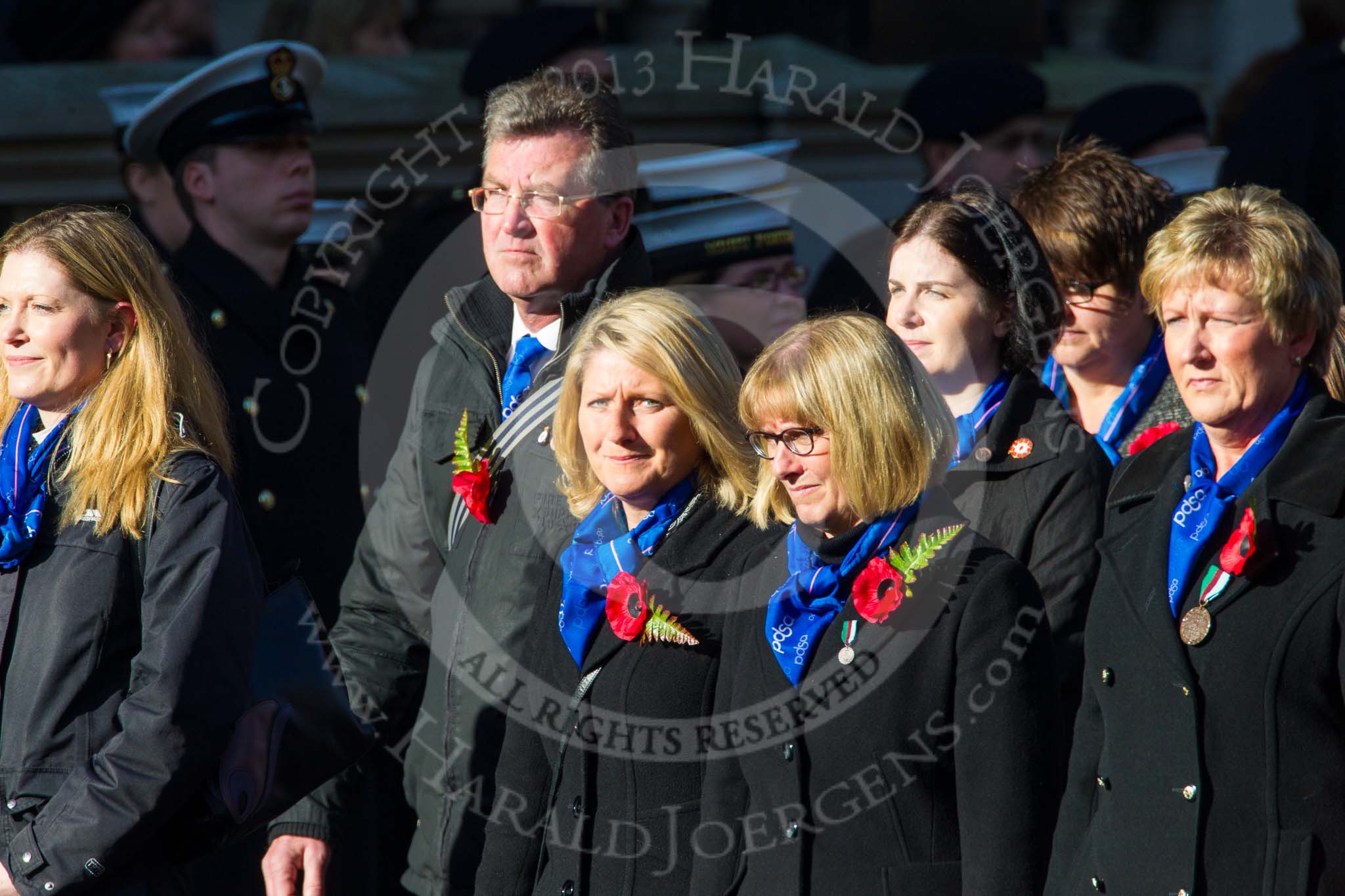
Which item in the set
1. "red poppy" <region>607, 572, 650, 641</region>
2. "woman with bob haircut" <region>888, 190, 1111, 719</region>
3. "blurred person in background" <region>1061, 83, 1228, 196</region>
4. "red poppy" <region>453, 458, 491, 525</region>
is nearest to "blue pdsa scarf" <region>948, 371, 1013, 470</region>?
"woman with bob haircut" <region>888, 190, 1111, 719</region>

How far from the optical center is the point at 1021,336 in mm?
3469

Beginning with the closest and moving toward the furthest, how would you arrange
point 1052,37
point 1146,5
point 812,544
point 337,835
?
point 812,544 → point 337,835 → point 1052,37 → point 1146,5

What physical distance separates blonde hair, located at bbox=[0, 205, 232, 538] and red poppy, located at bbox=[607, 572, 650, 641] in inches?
30.1

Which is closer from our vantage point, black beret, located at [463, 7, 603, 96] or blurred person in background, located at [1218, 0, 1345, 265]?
blurred person in background, located at [1218, 0, 1345, 265]

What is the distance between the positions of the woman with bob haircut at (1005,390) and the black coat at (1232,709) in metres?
0.34

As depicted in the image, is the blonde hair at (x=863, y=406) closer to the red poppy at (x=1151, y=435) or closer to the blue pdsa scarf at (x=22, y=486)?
the red poppy at (x=1151, y=435)

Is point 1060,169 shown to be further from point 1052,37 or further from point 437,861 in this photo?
point 1052,37

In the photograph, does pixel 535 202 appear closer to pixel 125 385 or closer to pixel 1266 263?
pixel 125 385

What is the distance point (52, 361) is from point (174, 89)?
2052 millimetres

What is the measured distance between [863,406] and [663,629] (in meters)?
0.54

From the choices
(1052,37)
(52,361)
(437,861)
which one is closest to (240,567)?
(52,361)

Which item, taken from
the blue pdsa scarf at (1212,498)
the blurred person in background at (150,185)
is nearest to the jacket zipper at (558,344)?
the blue pdsa scarf at (1212,498)

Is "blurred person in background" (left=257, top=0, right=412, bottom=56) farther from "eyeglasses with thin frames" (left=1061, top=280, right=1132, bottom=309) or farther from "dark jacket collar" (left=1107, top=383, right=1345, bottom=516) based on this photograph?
"dark jacket collar" (left=1107, top=383, right=1345, bottom=516)

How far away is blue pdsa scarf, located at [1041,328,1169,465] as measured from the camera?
379cm
